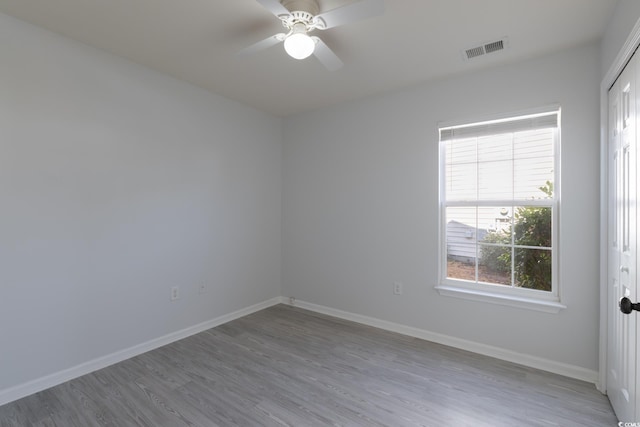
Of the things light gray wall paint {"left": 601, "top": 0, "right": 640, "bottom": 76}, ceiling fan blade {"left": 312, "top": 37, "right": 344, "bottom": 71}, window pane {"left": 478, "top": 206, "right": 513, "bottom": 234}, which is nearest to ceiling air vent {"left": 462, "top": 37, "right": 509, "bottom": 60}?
light gray wall paint {"left": 601, "top": 0, "right": 640, "bottom": 76}

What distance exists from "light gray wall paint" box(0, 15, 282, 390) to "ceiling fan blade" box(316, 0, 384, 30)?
6.26 ft

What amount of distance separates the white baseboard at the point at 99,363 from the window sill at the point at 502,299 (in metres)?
2.39

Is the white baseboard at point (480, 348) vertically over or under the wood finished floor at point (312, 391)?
over

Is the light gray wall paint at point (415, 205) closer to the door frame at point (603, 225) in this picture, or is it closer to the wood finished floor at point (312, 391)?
the door frame at point (603, 225)

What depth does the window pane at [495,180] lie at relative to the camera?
2.69m

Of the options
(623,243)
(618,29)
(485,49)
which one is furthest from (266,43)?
(623,243)

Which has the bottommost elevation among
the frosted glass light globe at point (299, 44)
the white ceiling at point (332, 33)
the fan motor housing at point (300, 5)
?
the frosted glass light globe at point (299, 44)

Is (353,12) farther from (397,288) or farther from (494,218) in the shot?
(397,288)

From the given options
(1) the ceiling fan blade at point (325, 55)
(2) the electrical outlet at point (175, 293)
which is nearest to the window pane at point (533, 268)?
(1) the ceiling fan blade at point (325, 55)

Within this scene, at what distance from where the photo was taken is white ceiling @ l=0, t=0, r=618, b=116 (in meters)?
1.92

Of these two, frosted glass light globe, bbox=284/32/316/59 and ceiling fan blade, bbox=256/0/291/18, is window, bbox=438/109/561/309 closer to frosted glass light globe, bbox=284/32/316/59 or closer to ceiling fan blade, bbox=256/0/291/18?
frosted glass light globe, bbox=284/32/316/59

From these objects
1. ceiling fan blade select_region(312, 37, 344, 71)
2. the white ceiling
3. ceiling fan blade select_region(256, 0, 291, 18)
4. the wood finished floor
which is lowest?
the wood finished floor

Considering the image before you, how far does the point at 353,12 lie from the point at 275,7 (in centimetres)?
43

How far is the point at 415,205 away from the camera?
3088mm
